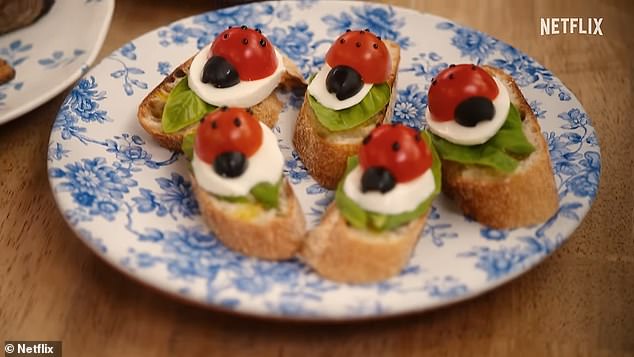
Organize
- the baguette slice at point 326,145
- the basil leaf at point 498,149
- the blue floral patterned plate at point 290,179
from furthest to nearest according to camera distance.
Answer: the baguette slice at point 326,145 → the basil leaf at point 498,149 → the blue floral patterned plate at point 290,179

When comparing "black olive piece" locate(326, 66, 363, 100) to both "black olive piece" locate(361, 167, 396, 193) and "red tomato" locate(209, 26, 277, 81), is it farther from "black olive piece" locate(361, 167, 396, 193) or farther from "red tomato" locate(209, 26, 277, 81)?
"black olive piece" locate(361, 167, 396, 193)

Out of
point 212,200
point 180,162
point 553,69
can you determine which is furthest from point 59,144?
point 553,69

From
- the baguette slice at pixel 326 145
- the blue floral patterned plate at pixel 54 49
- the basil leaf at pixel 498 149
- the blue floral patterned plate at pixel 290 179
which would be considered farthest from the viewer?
the blue floral patterned plate at pixel 54 49

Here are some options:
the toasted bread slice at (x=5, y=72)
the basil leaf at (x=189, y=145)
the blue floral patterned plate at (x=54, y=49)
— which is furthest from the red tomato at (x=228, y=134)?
the toasted bread slice at (x=5, y=72)

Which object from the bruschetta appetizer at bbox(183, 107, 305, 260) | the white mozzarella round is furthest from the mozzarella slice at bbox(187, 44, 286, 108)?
the white mozzarella round

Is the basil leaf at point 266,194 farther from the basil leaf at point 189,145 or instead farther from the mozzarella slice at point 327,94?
the mozzarella slice at point 327,94

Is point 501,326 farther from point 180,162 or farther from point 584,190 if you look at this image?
point 180,162
